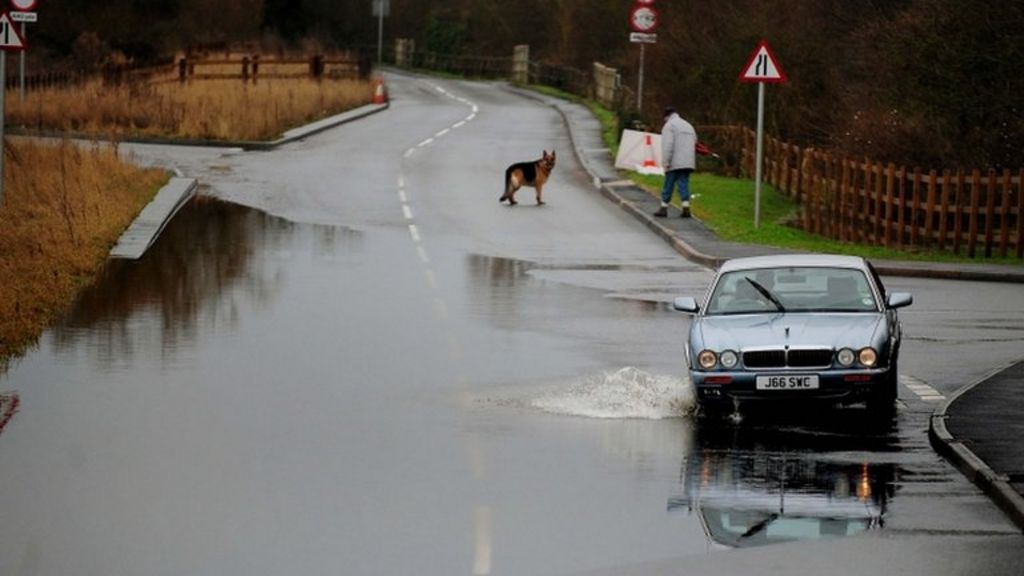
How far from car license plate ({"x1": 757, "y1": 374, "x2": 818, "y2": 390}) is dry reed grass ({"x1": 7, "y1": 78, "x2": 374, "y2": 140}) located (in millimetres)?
36767

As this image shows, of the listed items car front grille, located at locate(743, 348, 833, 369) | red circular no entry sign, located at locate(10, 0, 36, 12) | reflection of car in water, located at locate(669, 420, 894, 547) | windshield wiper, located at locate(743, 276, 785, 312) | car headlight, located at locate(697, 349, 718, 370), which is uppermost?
red circular no entry sign, located at locate(10, 0, 36, 12)

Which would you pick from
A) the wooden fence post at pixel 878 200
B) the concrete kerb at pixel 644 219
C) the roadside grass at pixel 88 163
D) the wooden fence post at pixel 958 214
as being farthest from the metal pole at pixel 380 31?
the wooden fence post at pixel 958 214

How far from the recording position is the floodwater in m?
11.2

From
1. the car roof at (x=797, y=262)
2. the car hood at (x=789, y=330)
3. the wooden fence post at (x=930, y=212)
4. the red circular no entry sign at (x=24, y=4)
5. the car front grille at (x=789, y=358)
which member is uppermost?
the red circular no entry sign at (x=24, y=4)

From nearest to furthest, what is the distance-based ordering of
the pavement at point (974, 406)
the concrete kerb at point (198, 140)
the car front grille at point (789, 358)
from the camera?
the pavement at point (974, 406), the car front grille at point (789, 358), the concrete kerb at point (198, 140)

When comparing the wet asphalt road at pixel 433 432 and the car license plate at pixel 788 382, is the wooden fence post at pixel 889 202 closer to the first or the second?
the wet asphalt road at pixel 433 432

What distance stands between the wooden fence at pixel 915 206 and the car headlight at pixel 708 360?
652 inches

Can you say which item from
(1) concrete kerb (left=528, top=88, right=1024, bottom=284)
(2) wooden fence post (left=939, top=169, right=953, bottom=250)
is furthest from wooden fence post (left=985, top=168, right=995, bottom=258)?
(1) concrete kerb (left=528, top=88, right=1024, bottom=284)

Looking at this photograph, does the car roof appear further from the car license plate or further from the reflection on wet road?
the car license plate

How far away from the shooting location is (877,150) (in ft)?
124

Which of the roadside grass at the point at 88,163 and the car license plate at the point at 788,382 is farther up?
the car license plate at the point at 788,382

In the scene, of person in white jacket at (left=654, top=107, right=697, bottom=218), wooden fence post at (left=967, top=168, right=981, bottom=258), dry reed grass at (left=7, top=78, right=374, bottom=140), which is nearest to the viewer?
wooden fence post at (left=967, top=168, right=981, bottom=258)

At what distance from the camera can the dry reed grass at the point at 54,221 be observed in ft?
73.0

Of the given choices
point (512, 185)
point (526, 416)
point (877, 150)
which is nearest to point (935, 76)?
point (877, 150)
